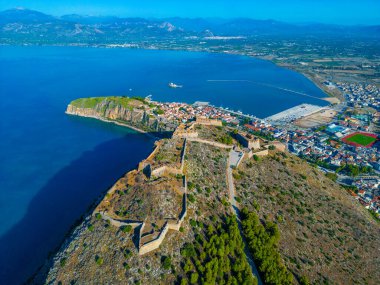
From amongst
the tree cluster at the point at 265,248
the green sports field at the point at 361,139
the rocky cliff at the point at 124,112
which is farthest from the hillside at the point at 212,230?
the green sports field at the point at 361,139

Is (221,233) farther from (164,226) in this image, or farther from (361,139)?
(361,139)

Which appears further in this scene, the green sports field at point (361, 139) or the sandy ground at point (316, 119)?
the sandy ground at point (316, 119)

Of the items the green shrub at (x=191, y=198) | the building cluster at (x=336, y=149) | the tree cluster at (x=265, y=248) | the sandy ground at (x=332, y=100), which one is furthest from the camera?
the sandy ground at (x=332, y=100)

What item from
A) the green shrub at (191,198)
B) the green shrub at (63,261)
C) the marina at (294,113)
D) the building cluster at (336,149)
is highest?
the green shrub at (191,198)

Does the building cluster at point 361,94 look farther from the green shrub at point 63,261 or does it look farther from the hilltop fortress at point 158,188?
the green shrub at point 63,261

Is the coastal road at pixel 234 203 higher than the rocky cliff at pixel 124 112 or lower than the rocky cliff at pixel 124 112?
higher

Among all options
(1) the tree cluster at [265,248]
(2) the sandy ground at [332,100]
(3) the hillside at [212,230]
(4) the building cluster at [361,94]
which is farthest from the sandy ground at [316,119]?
(1) the tree cluster at [265,248]

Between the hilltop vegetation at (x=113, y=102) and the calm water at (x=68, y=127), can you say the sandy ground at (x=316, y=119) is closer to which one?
the calm water at (x=68, y=127)

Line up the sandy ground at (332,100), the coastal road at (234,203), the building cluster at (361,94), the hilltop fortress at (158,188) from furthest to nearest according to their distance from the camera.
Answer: the sandy ground at (332,100) → the building cluster at (361,94) → the coastal road at (234,203) → the hilltop fortress at (158,188)

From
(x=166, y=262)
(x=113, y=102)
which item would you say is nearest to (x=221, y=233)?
(x=166, y=262)
